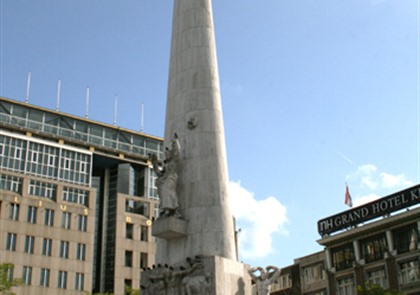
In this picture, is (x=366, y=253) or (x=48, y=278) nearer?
(x=366, y=253)

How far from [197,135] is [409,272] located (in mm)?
36938

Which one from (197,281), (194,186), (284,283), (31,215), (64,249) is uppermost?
(31,215)

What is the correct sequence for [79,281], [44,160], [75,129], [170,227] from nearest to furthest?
[170,227] → [79,281] → [44,160] → [75,129]

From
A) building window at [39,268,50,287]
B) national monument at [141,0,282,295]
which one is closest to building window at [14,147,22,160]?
building window at [39,268,50,287]

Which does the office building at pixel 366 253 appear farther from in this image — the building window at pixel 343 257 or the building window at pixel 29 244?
the building window at pixel 29 244

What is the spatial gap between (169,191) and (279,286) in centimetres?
4640

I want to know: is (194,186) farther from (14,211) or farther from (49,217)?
(49,217)

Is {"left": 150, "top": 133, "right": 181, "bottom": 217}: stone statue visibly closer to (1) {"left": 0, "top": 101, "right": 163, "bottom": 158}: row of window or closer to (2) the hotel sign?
(2) the hotel sign

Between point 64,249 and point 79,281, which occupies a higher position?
point 64,249

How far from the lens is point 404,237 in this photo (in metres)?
51.6

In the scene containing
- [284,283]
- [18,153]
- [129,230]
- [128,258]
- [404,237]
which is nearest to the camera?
[404,237]

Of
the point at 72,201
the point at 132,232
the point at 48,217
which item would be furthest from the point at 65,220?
the point at 132,232

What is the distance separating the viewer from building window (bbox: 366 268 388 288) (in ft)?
169

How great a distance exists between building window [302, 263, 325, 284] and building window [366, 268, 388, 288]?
584 centimetres
